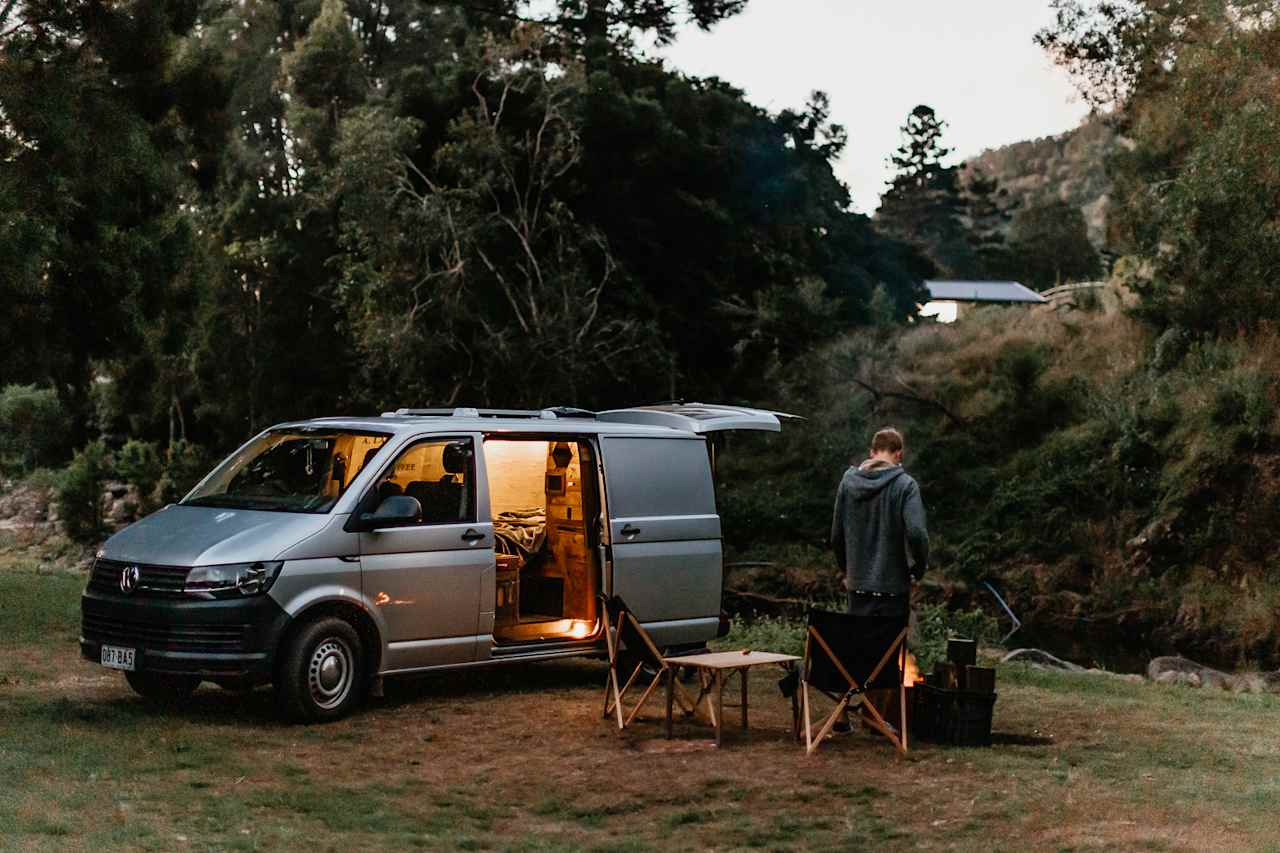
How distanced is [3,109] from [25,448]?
31720 millimetres

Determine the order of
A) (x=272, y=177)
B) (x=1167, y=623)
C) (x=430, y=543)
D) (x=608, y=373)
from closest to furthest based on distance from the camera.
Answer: (x=430, y=543) → (x=1167, y=623) → (x=608, y=373) → (x=272, y=177)

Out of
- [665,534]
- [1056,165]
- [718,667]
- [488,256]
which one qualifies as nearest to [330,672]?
[718,667]

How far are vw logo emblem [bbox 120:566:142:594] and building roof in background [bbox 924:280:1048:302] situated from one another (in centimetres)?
4029

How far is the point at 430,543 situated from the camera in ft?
33.2

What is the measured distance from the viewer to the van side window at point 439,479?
33.7ft

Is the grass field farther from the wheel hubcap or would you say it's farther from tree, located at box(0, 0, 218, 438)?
tree, located at box(0, 0, 218, 438)

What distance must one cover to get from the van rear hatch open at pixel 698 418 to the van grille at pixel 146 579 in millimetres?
3845

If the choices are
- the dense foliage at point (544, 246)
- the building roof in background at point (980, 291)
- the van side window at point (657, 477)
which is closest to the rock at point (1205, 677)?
the van side window at point (657, 477)

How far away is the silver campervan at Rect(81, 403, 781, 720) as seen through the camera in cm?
926

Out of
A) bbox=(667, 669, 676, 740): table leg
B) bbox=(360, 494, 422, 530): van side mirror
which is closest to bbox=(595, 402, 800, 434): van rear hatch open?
bbox=(360, 494, 422, 530): van side mirror

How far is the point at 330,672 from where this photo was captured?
957 centimetres

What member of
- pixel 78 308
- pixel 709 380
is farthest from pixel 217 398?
pixel 78 308

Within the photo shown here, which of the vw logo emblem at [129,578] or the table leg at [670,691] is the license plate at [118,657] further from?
the table leg at [670,691]

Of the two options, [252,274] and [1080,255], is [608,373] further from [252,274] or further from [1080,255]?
[1080,255]
